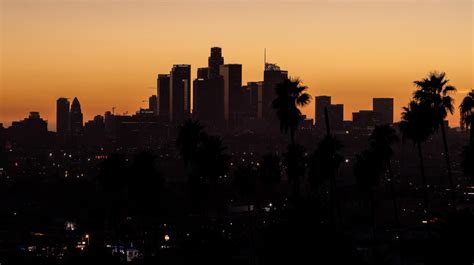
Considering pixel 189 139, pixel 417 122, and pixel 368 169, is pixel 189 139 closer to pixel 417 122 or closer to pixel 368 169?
pixel 417 122

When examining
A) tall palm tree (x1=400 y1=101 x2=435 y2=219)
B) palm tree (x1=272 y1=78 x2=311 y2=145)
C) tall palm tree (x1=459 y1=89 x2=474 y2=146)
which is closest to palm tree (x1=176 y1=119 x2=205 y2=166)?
palm tree (x1=272 y1=78 x2=311 y2=145)

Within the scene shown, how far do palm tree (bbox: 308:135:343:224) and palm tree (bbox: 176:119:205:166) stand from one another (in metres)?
7.10

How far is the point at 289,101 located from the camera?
4772cm

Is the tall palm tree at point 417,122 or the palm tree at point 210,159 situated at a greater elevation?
the tall palm tree at point 417,122

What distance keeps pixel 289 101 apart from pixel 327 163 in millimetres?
10709

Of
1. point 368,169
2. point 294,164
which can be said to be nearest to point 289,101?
point 294,164

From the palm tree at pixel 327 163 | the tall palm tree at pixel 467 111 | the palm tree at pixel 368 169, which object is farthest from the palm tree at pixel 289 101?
the palm tree at pixel 368 169

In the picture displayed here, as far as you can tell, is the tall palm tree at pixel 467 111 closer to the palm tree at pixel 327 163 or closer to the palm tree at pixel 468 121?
the palm tree at pixel 468 121

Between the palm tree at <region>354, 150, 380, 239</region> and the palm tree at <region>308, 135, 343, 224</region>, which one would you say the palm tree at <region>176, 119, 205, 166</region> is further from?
the palm tree at <region>354, 150, 380, 239</region>

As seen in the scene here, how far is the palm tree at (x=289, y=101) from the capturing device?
156ft

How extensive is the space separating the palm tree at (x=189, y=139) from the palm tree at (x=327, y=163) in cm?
710

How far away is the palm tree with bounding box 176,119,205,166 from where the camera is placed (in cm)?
5025

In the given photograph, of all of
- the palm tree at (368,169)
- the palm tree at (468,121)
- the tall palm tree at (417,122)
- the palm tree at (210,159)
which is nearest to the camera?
the palm tree at (468,121)

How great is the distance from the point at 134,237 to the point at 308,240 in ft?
234
